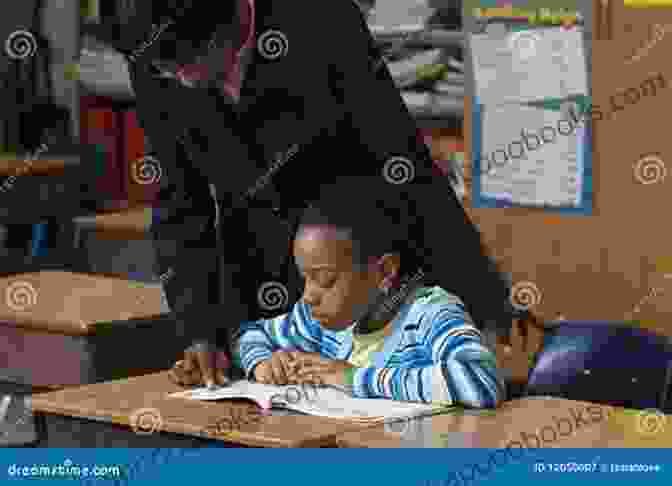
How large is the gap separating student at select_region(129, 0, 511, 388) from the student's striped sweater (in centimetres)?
16

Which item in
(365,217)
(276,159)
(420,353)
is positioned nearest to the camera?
(420,353)

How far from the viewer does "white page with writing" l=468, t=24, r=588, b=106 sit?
14.0 ft

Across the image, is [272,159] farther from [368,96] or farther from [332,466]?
[332,466]

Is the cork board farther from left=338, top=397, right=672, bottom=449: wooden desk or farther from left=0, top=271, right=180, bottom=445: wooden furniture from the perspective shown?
left=338, top=397, right=672, bottom=449: wooden desk

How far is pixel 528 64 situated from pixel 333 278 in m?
1.93

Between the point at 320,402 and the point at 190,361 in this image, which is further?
the point at 190,361

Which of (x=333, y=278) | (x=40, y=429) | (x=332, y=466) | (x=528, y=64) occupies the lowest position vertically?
(x=40, y=429)

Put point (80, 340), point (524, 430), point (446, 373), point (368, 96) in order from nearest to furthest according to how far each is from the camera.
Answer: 1. point (524, 430)
2. point (446, 373)
3. point (368, 96)
4. point (80, 340)

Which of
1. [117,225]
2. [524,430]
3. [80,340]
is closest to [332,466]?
[524,430]

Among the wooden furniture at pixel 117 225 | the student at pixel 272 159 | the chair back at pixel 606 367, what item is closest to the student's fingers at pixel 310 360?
the student at pixel 272 159

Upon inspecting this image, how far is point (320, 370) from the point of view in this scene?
2.57 meters

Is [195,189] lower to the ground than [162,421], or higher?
higher

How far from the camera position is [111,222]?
5.77 meters

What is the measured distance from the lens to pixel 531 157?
439 cm
